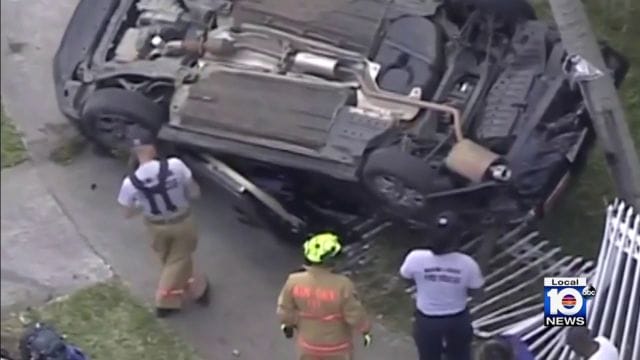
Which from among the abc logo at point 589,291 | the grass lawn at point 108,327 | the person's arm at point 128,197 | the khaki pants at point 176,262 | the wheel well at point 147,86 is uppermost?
the abc logo at point 589,291

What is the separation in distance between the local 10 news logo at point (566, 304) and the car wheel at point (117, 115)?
10.4ft

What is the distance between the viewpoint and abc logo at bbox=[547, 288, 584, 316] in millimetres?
8961

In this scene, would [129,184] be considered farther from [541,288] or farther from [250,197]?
[541,288]

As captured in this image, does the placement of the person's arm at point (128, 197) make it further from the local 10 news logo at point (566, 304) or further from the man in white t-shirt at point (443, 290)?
the local 10 news logo at point (566, 304)

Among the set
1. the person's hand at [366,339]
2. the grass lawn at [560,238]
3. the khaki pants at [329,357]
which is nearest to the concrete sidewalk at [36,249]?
the grass lawn at [560,238]

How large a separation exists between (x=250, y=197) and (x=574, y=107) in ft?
6.97

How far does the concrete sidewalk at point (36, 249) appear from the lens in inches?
445

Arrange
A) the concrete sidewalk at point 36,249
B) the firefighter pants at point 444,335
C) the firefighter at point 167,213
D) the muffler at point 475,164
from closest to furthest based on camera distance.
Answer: the firefighter pants at point 444,335
the muffler at point 475,164
the firefighter at point 167,213
the concrete sidewalk at point 36,249

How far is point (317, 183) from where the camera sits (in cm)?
1073

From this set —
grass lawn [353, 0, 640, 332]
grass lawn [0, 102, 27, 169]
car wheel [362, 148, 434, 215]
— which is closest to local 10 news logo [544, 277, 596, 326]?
car wheel [362, 148, 434, 215]

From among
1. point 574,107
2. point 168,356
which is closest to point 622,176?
point 574,107

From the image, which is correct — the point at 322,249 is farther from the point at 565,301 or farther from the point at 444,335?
the point at 565,301

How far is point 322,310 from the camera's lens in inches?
355

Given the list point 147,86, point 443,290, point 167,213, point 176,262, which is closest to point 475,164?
point 443,290
